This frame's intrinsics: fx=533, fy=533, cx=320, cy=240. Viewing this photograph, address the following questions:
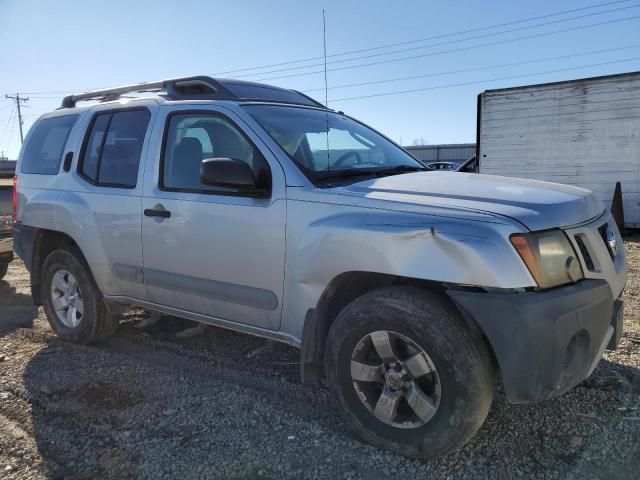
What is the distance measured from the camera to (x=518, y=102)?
12461 millimetres

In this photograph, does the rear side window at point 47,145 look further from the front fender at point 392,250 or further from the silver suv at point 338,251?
the front fender at point 392,250

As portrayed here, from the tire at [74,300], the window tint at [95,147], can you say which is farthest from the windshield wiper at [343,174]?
the tire at [74,300]

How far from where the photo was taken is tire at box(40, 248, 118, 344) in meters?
4.46

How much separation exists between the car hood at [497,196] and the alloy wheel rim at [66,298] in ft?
9.33

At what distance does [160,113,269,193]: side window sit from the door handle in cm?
18

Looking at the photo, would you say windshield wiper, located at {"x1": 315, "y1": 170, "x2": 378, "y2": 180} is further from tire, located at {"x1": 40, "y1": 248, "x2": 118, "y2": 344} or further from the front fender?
tire, located at {"x1": 40, "y1": 248, "x2": 118, "y2": 344}

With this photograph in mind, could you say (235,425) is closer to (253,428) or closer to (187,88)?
(253,428)

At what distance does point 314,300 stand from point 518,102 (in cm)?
1111

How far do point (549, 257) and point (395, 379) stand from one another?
37.9 inches

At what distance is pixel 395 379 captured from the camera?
2727 millimetres

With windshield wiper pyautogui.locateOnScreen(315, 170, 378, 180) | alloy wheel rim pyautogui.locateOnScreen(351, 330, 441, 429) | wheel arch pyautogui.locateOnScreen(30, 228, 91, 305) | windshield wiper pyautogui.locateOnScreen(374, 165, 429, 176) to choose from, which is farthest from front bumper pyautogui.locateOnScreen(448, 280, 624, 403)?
wheel arch pyautogui.locateOnScreen(30, 228, 91, 305)

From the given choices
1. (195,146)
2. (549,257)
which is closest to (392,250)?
(549,257)

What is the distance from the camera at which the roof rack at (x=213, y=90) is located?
392 centimetres

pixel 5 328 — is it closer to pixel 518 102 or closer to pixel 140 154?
pixel 140 154
